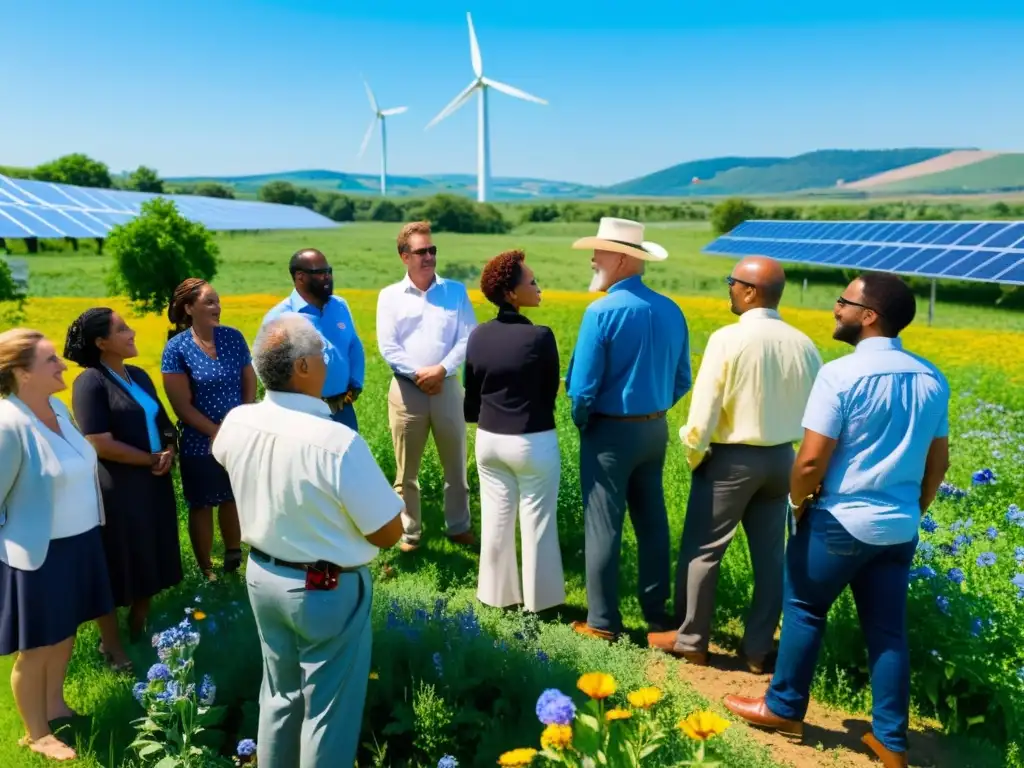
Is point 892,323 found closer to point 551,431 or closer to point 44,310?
point 551,431

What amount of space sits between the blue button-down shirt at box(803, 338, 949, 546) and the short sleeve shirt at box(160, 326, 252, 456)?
11.3ft

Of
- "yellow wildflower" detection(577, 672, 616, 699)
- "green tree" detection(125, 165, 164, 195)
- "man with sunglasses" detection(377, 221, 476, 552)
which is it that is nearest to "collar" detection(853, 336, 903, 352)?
"yellow wildflower" detection(577, 672, 616, 699)

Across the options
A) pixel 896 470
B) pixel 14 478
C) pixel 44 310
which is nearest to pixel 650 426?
pixel 896 470

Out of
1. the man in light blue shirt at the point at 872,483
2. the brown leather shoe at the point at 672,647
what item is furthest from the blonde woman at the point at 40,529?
the man in light blue shirt at the point at 872,483

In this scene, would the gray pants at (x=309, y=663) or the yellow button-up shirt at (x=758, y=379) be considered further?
the yellow button-up shirt at (x=758, y=379)

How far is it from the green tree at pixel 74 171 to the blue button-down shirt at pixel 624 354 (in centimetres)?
7537

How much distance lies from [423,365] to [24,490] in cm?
289

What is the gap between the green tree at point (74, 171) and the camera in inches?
2682

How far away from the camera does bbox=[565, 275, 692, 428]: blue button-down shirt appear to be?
405cm

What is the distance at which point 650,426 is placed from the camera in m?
4.17

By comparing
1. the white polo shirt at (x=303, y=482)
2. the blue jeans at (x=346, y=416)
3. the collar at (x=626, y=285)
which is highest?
the collar at (x=626, y=285)

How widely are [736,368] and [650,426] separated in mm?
659

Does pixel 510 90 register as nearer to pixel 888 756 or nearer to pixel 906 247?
pixel 906 247

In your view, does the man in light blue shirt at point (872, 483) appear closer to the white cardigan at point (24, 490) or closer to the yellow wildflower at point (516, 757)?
the yellow wildflower at point (516, 757)
